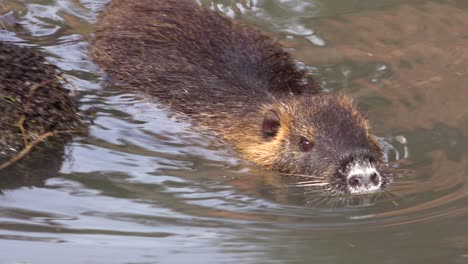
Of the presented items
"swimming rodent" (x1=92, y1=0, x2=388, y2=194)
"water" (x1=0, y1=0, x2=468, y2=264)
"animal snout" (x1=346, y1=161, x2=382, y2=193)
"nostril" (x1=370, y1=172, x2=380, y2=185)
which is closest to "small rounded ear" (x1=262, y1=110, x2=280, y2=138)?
"swimming rodent" (x1=92, y1=0, x2=388, y2=194)

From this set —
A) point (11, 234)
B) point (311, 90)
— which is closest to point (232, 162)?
point (311, 90)

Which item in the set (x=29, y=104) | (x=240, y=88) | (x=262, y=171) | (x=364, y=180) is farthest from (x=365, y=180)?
(x=29, y=104)

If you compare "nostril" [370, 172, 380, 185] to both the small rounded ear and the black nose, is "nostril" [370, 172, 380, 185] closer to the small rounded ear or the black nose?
the black nose

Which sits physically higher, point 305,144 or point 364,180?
point 305,144

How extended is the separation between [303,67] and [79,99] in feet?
5.42

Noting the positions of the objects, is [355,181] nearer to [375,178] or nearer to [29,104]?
[375,178]

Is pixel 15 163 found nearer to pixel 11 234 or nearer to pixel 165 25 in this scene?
pixel 11 234

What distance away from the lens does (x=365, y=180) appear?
486cm

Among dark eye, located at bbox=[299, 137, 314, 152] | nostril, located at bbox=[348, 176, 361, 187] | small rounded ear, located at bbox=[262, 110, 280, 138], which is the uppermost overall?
small rounded ear, located at bbox=[262, 110, 280, 138]

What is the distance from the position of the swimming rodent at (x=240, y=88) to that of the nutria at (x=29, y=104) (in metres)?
0.75

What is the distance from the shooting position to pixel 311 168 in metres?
5.30

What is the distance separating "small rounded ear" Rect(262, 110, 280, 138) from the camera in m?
5.63

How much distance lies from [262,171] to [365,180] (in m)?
0.88

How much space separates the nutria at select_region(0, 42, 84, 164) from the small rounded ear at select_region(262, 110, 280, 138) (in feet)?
3.48
